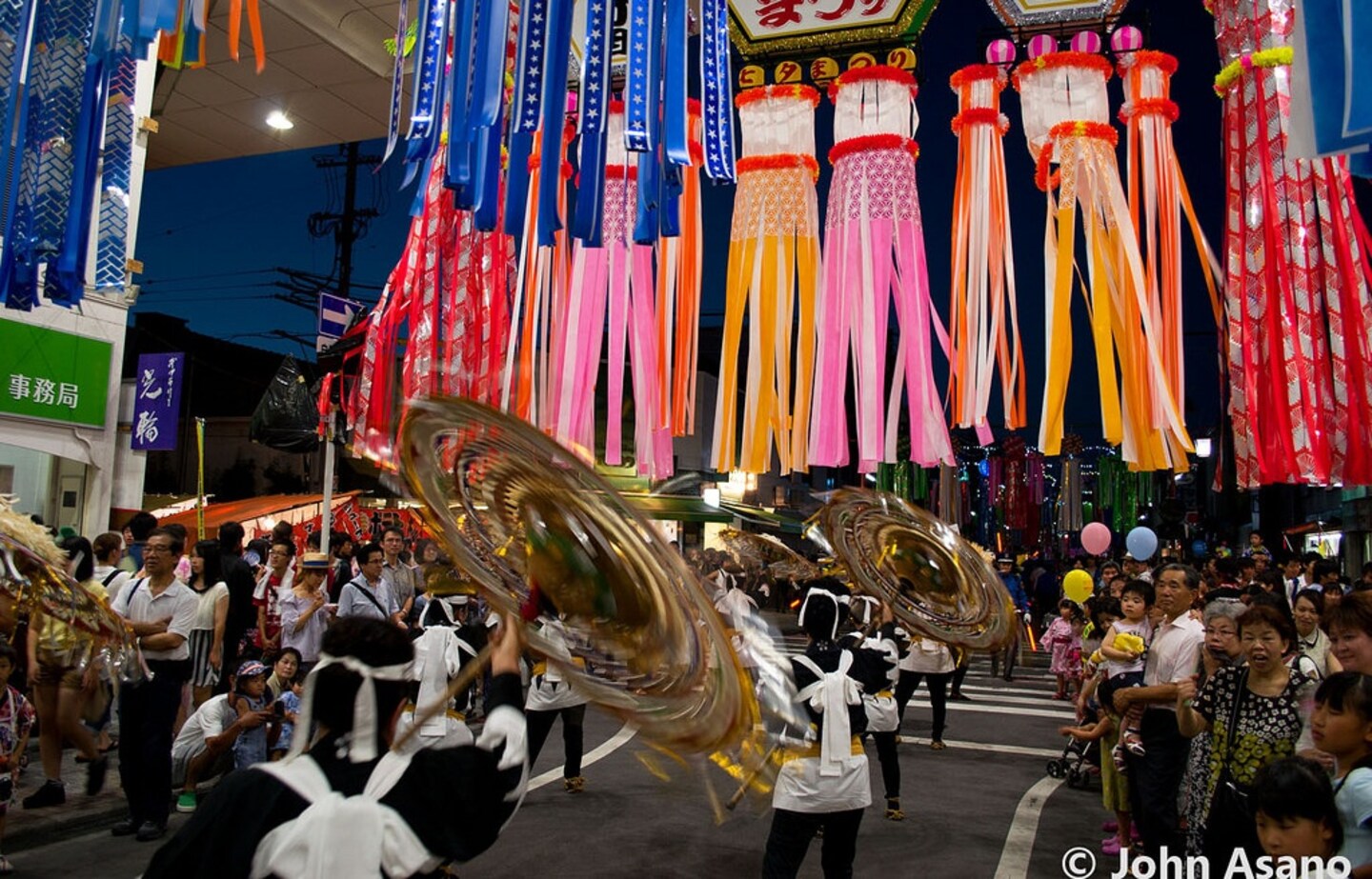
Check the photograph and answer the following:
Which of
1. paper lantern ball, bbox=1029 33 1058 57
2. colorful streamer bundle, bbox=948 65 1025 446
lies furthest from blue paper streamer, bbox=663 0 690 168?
paper lantern ball, bbox=1029 33 1058 57

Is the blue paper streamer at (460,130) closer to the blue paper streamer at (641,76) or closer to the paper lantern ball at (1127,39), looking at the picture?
the blue paper streamer at (641,76)

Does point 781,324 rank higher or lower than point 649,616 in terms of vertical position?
higher

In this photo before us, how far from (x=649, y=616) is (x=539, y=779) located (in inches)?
214

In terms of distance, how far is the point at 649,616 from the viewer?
6.82 ft

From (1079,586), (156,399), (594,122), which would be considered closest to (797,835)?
(594,122)

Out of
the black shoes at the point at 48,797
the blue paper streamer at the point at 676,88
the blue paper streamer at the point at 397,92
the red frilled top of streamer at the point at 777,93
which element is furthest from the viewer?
the red frilled top of streamer at the point at 777,93

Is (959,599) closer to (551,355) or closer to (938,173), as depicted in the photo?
(551,355)

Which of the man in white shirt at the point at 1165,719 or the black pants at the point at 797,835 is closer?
the black pants at the point at 797,835

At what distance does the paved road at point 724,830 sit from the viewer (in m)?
5.18

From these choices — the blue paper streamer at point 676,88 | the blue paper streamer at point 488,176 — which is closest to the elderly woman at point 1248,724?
the blue paper streamer at point 676,88

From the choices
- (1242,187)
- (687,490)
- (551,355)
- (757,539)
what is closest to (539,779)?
(551,355)

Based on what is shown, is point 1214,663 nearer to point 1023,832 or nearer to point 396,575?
point 1023,832

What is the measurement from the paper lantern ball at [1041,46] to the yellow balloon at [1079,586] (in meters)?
6.83

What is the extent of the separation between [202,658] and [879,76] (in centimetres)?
600
